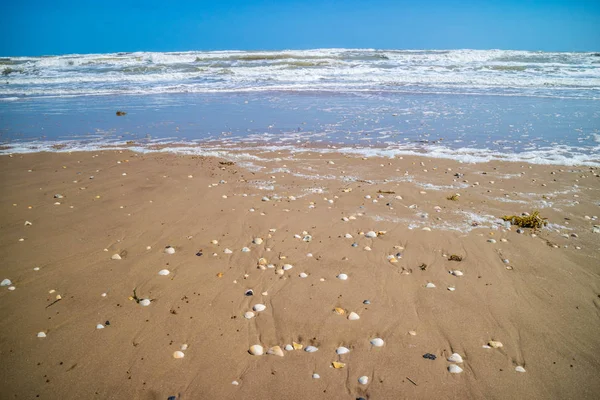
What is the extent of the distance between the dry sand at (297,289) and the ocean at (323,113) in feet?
10.0

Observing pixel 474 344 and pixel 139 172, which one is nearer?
pixel 474 344

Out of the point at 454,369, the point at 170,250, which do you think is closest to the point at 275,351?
the point at 454,369

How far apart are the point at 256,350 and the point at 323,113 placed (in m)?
12.8

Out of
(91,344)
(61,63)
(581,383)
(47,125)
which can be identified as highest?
(61,63)

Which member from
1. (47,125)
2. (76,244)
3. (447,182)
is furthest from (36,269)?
(47,125)

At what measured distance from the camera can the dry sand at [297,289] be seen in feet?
10.3

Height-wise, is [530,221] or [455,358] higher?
[530,221]

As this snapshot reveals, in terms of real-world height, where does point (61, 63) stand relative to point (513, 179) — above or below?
above

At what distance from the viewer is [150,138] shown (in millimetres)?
11484

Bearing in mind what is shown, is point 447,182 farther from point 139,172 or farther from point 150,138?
point 150,138

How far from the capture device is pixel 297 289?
14.2ft

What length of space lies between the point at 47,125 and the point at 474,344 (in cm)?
1514

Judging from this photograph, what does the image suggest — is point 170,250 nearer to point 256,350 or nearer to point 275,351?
point 256,350

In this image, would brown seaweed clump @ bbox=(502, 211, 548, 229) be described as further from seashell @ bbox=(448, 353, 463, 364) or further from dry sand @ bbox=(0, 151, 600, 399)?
seashell @ bbox=(448, 353, 463, 364)
